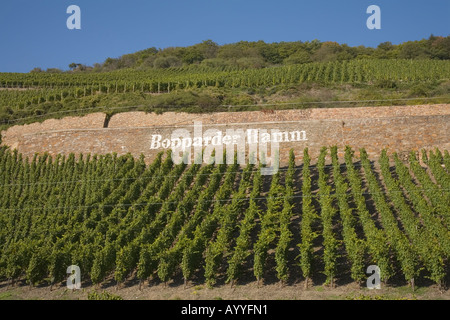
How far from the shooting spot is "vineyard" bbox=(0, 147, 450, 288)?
13.6m

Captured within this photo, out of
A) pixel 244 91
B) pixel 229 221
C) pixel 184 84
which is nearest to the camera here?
pixel 229 221

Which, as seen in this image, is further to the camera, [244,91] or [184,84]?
[184,84]

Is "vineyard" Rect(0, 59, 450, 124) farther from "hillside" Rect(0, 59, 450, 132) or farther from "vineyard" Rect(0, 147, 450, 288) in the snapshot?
"vineyard" Rect(0, 147, 450, 288)

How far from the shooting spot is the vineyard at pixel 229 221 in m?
13.6

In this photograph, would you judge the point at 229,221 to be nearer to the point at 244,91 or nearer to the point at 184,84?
the point at 244,91

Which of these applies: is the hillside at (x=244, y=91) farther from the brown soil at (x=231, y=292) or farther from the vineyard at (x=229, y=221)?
the brown soil at (x=231, y=292)

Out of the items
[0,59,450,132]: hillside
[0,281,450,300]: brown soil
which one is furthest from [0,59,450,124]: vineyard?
[0,281,450,300]: brown soil

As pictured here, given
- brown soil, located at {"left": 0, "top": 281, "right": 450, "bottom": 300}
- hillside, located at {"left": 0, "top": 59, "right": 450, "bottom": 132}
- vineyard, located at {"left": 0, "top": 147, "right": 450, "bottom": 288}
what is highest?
hillside, located at {"left": 0, "top": 59, "right": 450, "bottom": 132}

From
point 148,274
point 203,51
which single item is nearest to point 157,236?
point 148,274

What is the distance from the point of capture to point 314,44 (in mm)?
Answer: 68562

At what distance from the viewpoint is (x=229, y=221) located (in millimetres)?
15805

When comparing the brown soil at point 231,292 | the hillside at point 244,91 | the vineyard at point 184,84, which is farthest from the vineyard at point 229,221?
the vineyard at point 184,84

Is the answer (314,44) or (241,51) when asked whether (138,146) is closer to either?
(241,51)

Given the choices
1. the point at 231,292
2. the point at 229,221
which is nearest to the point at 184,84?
the point at 229,221
